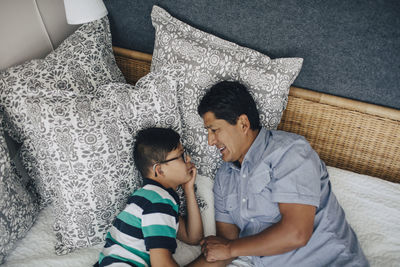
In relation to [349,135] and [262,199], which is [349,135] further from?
[262,199]

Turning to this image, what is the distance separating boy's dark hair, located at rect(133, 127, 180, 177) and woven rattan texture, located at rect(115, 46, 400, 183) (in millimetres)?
704

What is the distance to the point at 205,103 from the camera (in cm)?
136

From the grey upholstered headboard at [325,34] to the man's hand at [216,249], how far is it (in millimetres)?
897

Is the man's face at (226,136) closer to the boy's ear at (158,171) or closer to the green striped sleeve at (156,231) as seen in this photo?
the boy's ear at (158,171)

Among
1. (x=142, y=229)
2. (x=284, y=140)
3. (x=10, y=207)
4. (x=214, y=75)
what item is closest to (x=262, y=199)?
(x=284, y=140)

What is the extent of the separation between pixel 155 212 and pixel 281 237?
0.48m

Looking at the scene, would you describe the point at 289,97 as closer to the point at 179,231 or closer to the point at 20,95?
the point at 179,231

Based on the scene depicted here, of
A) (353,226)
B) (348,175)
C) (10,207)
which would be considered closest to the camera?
(10,207)

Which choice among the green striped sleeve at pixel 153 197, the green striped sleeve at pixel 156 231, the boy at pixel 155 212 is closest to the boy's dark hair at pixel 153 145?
the boy at pixel 155 212

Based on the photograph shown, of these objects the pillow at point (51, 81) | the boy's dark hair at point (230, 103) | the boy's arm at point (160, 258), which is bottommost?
the boy's arm at point (160, 258)

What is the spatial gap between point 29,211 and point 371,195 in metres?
1.58

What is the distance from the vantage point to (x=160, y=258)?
3.65ft

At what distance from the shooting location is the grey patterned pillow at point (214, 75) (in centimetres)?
140

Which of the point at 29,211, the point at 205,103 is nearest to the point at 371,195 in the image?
the point at 205,103
